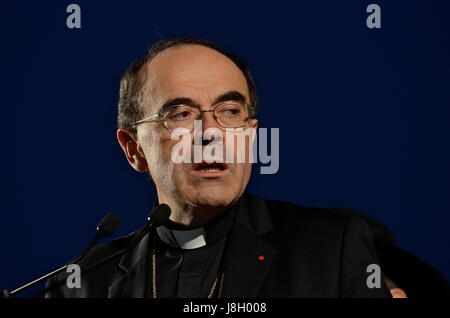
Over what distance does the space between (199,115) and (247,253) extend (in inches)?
18.2

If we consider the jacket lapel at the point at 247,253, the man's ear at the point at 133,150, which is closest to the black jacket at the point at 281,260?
the jacket lapel at the point at 247,253

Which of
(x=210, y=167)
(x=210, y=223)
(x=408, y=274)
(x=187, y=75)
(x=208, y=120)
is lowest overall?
(x=408, y=274)

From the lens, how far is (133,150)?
2.46 metres

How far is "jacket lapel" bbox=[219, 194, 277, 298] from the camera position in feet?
6.73

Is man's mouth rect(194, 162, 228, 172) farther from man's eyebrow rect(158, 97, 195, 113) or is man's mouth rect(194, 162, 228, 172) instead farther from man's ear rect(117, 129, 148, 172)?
man's ear rect(117, 129, 148, 172)

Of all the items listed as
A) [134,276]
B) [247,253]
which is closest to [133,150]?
[134,276]

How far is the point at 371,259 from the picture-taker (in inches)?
79.4

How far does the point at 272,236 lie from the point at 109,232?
632 millimetres

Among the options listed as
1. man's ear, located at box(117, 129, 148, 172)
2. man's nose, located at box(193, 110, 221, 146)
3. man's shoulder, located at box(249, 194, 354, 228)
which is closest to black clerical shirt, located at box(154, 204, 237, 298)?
man's shoulder, located at box(249, 194, 354, 228)

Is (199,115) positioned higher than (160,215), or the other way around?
(199,115)

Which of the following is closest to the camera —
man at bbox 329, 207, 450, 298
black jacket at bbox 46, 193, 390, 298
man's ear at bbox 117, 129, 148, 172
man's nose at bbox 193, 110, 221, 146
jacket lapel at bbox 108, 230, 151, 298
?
black jacket at bbox 46, 193, 390, 298

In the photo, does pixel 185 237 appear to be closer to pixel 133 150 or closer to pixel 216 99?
pixel 133 150
